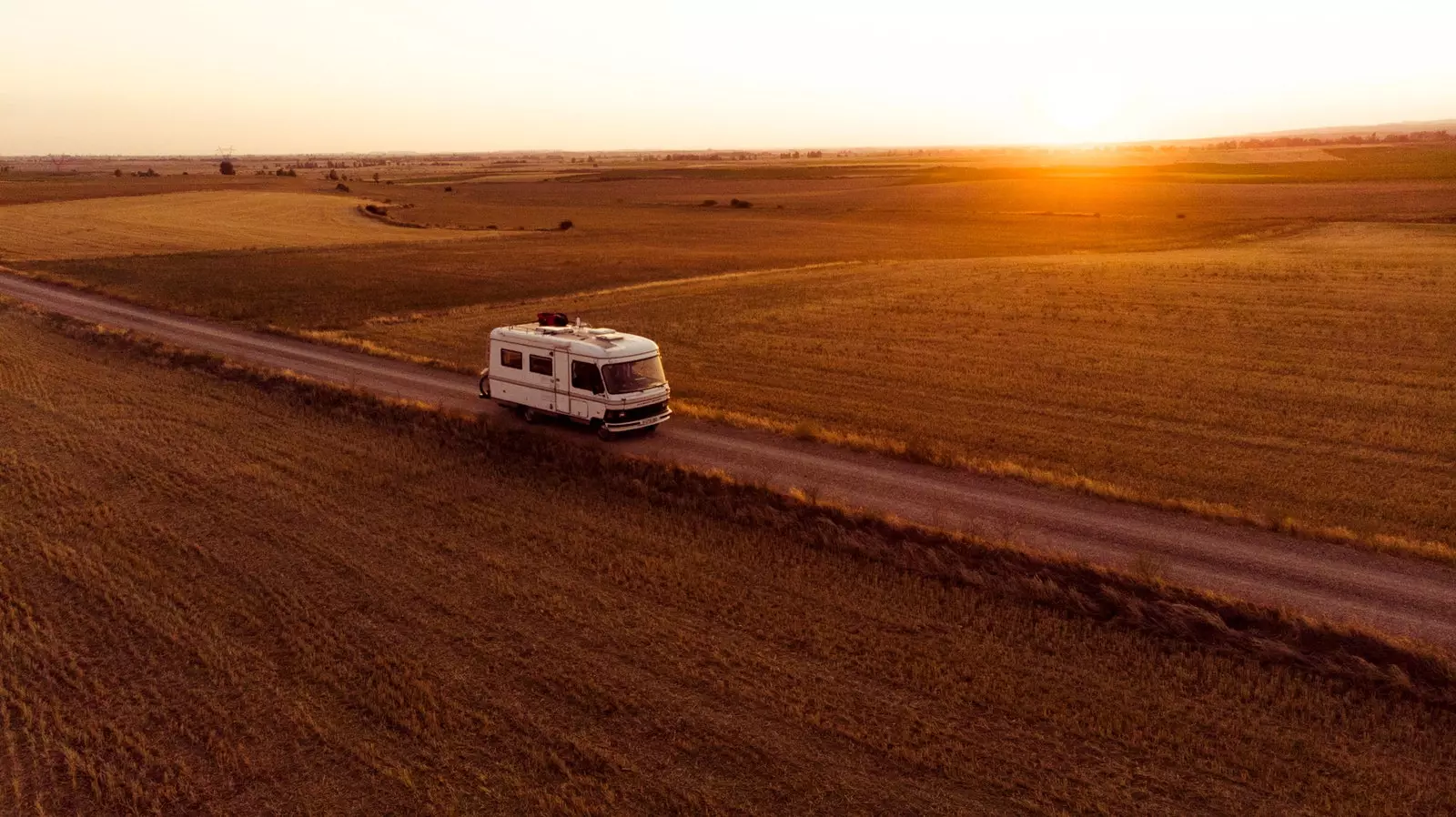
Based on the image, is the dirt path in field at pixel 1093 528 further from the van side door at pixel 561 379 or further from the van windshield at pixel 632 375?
the van windshield at pixel 632 375

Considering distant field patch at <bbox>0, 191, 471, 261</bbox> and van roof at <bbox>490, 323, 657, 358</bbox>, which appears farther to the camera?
distant field patch at <bbox>0, 191, 471, 261</bbox>

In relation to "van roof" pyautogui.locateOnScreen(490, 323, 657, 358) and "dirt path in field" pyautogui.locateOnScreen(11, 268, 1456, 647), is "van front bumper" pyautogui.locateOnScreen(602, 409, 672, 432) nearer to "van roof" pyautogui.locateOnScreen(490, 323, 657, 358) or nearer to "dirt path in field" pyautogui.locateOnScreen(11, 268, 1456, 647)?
"dirt path in field" pyautogui.locateOnScreen(11, 268, 1456, 647)

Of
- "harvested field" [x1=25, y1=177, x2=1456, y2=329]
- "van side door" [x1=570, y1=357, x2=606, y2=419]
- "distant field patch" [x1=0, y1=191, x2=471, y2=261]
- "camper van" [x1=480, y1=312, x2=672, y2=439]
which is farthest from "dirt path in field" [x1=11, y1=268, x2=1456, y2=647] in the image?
"distant field patch" [x1=0, y1=191, x2=471, y2=261]

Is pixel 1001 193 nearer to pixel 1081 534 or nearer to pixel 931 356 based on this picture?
pixel 931 356

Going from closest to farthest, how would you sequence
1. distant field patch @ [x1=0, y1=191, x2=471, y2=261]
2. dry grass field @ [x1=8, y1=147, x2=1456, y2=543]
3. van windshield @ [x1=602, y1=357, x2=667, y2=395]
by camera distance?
dry grass field @ [x1=8, y1=147, x2=1456, y2=543] → van windshield @ [x1=602, y1=357, x2=667, y2=395] → distant field patch @ [x1=0, y1=191, x2=471, y2=261]

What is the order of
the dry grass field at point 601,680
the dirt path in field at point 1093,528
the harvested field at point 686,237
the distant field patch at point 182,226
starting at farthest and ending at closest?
1. the distant field patch at point 182,226
2. the harvested field at point 686,237
3. the dirt path in field at point 1093,528
4. the dry grass field at point 601,680

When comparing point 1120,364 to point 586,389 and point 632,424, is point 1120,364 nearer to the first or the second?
point 632,424

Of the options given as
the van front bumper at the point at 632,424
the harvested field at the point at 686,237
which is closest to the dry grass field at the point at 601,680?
the van front bumper at the point at 632,424

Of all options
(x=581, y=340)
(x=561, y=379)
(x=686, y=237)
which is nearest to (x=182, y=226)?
(x=686, y=237)
